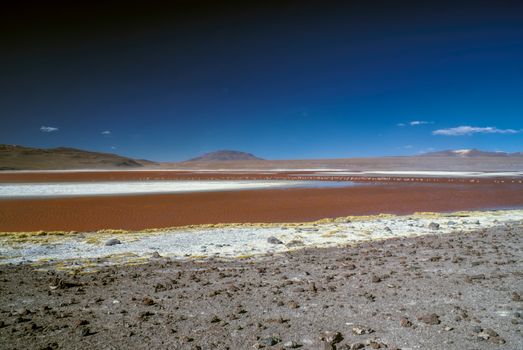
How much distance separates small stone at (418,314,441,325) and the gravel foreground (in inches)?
0.6

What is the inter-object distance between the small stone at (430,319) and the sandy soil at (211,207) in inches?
491

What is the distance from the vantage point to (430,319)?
17.2ft

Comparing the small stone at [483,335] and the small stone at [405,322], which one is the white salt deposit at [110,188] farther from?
the small stone at [483,335]

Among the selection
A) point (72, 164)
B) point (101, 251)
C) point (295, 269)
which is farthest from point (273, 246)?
point (72, 164)

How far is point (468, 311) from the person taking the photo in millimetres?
5590

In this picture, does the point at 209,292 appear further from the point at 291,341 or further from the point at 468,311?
the point at 468,311

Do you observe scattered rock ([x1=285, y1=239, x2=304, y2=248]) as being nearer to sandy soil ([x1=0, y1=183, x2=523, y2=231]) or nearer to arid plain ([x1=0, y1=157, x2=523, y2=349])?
arid plain ([x1=0, y1=157, x2=523, y2=349])

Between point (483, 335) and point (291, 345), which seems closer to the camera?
point (291, 345)

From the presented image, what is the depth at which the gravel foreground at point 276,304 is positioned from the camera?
15.8ft

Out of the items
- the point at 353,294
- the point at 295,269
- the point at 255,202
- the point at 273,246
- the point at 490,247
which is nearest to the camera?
the point at 353,294

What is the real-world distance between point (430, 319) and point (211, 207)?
17679 mm

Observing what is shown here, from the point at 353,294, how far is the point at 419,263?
2.60 meters

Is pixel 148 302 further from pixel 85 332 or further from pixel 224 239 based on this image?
pixel 224 239

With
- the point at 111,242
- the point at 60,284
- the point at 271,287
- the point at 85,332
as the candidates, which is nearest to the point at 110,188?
the point at 111,242
